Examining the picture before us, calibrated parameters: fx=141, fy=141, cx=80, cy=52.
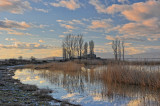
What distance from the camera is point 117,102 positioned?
249 inches

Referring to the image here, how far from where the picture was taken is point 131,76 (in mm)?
10938

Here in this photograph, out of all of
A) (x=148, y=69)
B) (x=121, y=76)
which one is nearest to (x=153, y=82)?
(x=148, y=69)

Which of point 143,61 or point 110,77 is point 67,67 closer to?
point 110,77

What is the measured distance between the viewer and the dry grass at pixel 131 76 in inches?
373

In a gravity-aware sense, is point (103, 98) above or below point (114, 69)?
below

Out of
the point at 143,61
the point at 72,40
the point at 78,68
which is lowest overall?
the point at 78,68

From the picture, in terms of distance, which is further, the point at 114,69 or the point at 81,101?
the point at 114,69

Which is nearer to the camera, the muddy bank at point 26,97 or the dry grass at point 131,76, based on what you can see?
the muddy bank at point 26,97

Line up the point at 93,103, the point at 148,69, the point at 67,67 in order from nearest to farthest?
the point at 93,103 < the point at 148,69 < the point at 67,67

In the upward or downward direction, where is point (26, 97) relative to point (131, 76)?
downward

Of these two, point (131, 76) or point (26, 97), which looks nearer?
point (26, 97)

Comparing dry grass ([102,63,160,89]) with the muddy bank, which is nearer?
the muddy bank

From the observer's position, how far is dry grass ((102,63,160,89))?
9.48 metres

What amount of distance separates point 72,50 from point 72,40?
156 inches
